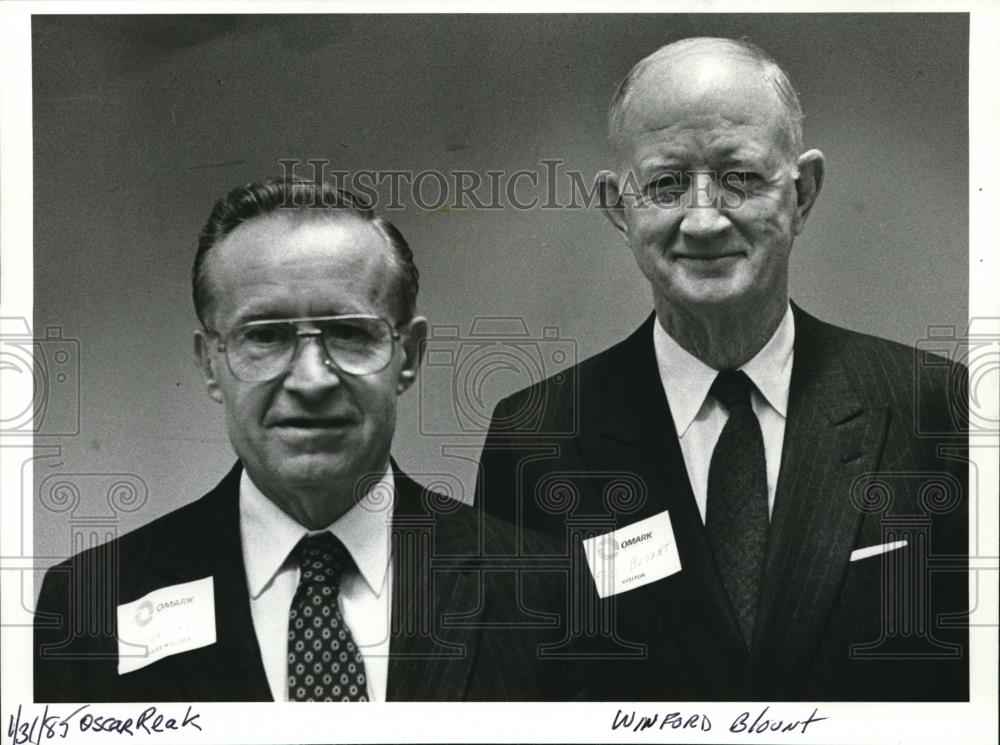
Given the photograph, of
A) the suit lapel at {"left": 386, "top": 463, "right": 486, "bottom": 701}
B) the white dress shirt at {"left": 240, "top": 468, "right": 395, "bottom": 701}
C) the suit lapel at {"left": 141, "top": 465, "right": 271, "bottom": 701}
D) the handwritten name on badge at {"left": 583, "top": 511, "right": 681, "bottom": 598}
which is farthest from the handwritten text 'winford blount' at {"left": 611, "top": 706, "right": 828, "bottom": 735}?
the suit lapel at {"left": 141, "top": 465, "right": 271, "bottom": 701}

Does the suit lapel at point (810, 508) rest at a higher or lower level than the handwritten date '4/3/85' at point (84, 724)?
higher

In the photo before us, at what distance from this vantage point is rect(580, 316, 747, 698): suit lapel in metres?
2.23

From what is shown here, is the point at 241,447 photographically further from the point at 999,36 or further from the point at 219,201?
the point at 999,36

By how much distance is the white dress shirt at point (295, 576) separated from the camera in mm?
2232

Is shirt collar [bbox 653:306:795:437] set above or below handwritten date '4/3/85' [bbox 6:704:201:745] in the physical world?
above

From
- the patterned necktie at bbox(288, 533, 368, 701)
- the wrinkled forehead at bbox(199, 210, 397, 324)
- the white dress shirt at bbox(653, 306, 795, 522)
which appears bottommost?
the patterned necktie at bbox(288, 533, 368, 701)

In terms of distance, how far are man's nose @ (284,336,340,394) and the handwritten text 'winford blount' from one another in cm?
90

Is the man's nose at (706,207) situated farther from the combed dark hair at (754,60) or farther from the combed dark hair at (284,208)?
the combed dark hair at (284,208)

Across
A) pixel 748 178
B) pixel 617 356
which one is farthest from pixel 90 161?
pixel 748 178

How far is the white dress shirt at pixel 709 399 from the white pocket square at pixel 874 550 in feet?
0.63

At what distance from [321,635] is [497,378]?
1.97 ft

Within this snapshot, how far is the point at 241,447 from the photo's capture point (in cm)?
225

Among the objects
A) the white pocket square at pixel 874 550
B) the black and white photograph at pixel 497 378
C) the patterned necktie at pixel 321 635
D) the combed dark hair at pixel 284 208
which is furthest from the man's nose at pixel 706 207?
Result: the patterned necktie at pixel 321 635

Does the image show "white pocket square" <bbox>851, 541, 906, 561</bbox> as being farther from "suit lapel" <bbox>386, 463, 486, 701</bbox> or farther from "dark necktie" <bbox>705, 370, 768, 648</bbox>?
"suit lapel" <bbox>386, 463, 486, 701</bbox>
